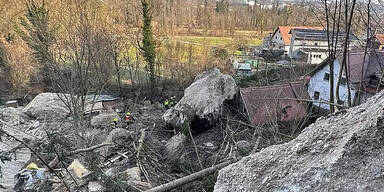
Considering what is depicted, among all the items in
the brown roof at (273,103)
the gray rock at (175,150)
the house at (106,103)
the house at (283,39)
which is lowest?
the house at (106,103)

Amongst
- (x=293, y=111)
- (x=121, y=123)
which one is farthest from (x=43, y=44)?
(x=293, y=111)

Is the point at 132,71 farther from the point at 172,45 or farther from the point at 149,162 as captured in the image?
the point at 149,162

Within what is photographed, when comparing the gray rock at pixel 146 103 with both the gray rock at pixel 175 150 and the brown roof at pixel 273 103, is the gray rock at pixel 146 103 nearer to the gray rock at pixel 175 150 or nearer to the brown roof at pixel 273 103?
the brown roof at pixel 273 103

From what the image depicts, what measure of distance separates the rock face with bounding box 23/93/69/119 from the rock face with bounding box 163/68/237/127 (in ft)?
19.0

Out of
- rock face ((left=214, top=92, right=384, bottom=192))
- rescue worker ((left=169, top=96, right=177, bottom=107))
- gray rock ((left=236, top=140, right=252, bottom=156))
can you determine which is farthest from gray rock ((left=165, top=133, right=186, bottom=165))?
rescue worker ((left=169, top=96, right=177, bottom=107))

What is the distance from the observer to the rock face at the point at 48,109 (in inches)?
552

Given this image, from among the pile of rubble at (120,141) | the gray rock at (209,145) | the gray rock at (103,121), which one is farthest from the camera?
the gray rock at (103,121)

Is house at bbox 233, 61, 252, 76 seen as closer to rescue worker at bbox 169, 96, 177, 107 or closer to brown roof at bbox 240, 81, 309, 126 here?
rescue worker at bbox 169, 96, 177, 107

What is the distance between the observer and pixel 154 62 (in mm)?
18672

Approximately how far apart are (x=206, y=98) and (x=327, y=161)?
921 centimetres

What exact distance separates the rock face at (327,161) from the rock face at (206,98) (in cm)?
771

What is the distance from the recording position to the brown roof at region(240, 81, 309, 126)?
27.8ft

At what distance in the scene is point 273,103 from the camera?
9.20m

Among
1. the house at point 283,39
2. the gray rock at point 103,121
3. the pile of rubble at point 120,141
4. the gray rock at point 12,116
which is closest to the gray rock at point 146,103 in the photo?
the pile of rubble at point 120,141
